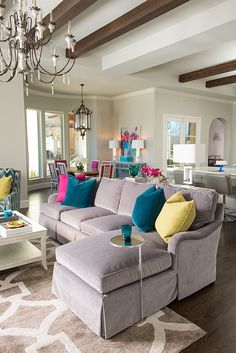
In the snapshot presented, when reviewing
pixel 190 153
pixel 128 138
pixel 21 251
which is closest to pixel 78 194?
pixel 21 251

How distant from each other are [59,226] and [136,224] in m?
1.30

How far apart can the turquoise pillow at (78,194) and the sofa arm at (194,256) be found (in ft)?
6.17

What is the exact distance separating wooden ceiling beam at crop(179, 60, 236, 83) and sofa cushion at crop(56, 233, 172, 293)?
208 inches

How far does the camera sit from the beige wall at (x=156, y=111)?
7750mm

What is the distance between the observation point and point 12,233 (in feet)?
9.29

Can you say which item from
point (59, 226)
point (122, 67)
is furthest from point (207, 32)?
point (59, 226)

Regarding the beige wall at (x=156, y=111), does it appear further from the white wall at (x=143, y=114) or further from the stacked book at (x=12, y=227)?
the stacked book at (x=12, y=227)

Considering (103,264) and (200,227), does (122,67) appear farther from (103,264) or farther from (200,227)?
(103,264)

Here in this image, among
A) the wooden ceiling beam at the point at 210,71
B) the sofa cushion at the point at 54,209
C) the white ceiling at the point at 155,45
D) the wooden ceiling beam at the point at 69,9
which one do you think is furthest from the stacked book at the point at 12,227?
the wooden ceiling beam at the point at 210,71

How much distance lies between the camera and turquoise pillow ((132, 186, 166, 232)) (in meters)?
2.78

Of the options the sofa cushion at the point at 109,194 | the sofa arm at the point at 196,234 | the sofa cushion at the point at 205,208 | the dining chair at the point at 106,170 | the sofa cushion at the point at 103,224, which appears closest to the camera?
the sofa arm at the point at 196,234

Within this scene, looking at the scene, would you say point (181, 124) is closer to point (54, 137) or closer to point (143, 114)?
point (143, 114)

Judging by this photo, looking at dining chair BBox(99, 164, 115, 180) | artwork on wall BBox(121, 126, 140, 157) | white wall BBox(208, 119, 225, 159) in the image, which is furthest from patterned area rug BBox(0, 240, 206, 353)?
white wall BBox(208, 119, 225, 159)

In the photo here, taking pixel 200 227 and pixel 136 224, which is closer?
pixel 200 227
